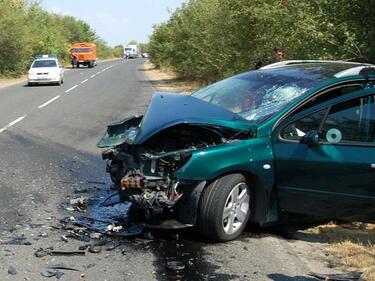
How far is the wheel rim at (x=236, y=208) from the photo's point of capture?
520 centimetres

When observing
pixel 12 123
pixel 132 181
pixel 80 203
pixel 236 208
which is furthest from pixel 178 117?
pixel 12 123

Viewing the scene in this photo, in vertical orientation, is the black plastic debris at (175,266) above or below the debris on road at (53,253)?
below

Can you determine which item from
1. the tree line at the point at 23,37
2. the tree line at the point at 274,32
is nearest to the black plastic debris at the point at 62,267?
the tree line at the point at 274,32

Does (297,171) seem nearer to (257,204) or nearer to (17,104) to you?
(257,204)

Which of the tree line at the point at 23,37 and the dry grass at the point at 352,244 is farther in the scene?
the tree line at the point at 23,37

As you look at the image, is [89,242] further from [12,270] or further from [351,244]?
[351,244]

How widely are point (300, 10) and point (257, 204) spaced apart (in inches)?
290

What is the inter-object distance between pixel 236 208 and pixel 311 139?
961mm

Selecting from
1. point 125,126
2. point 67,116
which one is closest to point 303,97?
point 125,126

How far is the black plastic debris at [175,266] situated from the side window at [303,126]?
61.7 inches

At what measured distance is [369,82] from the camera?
551 centimetres

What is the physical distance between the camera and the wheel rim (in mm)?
5195

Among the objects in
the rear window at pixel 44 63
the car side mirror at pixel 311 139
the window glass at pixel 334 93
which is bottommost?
the car side mirror at pixel 311 139

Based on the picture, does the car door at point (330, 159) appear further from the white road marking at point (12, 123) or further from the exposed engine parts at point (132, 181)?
the white road marking at point (12, 123)
